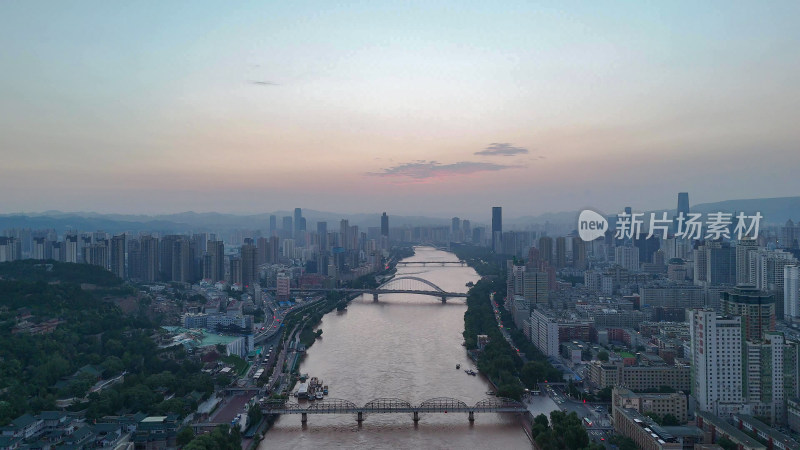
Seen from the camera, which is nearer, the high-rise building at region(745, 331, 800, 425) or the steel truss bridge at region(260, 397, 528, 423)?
the high-rise building at region(745, 331, 800, 425)

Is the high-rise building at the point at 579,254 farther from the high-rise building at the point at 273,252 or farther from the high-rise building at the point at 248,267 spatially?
the high-rise building at the point at 273,252

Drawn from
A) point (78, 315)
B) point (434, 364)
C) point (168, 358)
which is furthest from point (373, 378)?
point (78, 315)

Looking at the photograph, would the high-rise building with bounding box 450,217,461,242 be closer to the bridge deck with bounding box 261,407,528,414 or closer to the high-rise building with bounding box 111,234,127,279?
the high-rise building with bounding box 111,234,127,279

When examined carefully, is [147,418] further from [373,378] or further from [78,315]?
[78,315]

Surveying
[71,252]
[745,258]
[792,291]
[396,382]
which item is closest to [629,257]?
[745,258]

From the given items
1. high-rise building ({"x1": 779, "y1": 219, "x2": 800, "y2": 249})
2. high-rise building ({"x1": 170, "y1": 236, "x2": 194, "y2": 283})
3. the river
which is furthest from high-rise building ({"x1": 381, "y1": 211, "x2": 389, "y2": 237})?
the river

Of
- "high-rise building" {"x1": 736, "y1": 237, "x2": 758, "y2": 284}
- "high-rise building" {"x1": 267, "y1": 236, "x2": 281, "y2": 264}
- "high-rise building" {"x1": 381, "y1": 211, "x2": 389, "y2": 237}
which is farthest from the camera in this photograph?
"high-rise building" {"x1": 381, "y1": 211, "x2": 389, "y2": 237}

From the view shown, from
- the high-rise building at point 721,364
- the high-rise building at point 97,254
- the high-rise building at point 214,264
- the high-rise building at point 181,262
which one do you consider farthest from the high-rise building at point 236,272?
the high-rise building at point 721,364

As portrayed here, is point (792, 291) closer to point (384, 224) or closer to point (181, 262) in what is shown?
point (181, 262)
